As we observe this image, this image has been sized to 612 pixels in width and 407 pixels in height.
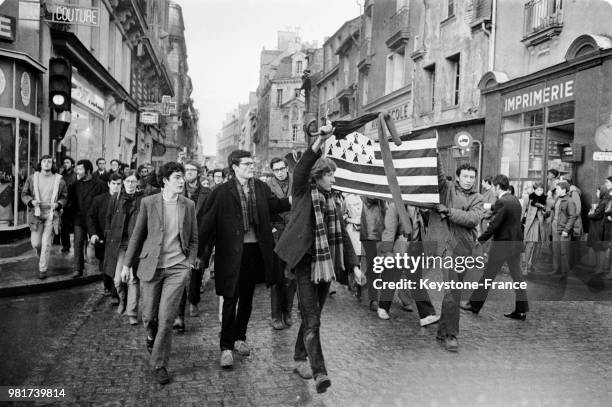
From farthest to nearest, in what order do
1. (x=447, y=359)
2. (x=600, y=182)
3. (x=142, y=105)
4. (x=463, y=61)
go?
(x=142, y=105)
(x=463, y=61)
(x=600, y=182)
(x=447, y=359)

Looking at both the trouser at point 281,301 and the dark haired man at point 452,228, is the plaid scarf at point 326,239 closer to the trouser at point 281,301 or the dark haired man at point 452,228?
the dark haired man at point 452,228

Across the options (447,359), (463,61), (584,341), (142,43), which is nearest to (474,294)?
(584,341)

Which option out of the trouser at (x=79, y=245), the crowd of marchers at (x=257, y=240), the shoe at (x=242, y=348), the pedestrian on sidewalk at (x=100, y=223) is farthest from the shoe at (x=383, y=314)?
the trouser at (x=79, y=245)

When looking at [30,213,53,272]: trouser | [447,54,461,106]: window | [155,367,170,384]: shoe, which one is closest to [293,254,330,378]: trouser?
[155,367,170,384]: shoe

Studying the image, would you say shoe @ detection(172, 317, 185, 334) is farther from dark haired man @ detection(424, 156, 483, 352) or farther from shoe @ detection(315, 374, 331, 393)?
dark haired man @ detection(424, 156, 483, 352)

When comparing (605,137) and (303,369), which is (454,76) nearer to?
(605,137)

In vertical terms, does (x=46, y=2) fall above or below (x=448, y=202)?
above

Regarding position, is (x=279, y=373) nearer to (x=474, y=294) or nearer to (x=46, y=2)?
(x=474, y=294)

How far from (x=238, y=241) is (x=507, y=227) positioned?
4.12m

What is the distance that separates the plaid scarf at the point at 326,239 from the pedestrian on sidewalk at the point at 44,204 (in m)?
5.87

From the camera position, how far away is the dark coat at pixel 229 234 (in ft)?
17.9

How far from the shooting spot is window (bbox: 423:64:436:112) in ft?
75.8

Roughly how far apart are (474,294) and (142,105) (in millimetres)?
26675

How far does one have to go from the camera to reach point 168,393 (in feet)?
15.3
